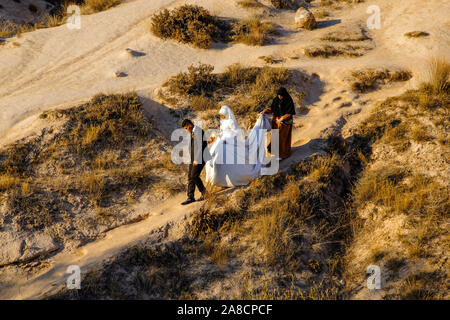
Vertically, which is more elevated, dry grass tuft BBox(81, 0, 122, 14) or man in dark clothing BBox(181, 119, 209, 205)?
dry grass tuft BBox(81, 0, 122, 14)

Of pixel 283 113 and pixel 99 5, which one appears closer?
pixel 283 113

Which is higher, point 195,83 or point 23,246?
point 195,83

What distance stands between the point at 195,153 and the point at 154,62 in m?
6.65

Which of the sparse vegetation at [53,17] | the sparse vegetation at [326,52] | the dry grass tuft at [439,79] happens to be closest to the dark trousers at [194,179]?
the dry grass tuft at [439,79]

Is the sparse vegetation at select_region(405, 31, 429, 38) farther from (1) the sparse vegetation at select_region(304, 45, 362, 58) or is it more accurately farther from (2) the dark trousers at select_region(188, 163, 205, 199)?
(2) the dark trousers at select_region(188, 163, 205, 199)

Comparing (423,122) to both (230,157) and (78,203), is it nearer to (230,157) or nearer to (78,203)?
(230,157)

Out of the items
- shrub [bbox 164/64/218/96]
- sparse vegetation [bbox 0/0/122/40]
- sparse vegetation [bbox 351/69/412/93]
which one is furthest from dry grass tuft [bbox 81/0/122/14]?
sparse vegetation [bbox 351/69/412/93]

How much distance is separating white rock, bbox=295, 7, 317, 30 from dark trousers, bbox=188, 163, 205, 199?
9.71 meters

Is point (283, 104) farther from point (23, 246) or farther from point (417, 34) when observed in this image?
point (417, 34)

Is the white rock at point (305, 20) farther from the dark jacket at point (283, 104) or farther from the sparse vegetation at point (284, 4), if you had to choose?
the dark jacket at point (283, 104)

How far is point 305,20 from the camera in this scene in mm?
14562

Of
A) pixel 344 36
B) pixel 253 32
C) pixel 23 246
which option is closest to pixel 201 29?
pixel 253 32

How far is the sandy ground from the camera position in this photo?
9.18m

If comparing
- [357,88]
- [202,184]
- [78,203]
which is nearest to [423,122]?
[357,88]
